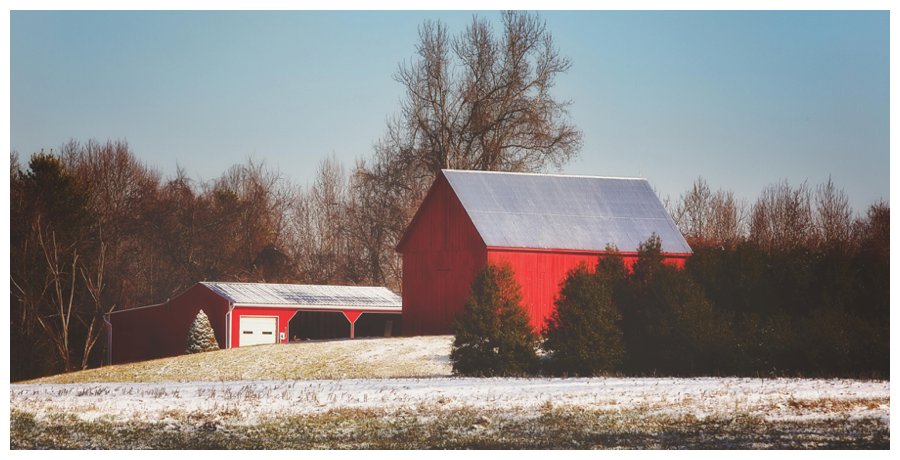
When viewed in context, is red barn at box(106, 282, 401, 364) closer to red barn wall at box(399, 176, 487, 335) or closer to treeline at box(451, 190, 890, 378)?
red barn wall at box(399, 176, 487, 335)

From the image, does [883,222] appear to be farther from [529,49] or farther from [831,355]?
[529,49]

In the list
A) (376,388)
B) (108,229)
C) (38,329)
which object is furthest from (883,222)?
(108,229)

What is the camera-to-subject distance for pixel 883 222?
34.7 meters

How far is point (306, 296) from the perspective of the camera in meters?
48.8

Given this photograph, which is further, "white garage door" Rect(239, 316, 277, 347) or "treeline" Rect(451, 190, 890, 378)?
"white garage door" Rect(239, 316, 277, 347)

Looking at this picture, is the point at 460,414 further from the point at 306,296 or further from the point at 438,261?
the point at 306,296

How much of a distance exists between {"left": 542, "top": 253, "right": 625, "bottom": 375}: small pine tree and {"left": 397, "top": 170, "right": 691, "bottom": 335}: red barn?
10060 mm

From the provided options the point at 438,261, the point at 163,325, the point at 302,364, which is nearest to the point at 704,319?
the point at 302,364

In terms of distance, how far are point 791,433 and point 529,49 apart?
31.6m

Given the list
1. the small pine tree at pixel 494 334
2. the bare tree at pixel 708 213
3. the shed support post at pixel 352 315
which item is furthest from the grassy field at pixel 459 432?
the bare tree at pixel 708 213

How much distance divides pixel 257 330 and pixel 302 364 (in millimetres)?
11880

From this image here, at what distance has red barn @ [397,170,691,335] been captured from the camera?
40.2m

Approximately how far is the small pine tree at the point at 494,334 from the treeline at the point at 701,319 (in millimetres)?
26

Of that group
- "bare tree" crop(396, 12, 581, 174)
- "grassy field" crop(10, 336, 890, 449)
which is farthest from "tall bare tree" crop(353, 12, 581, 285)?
"grassy field" crop(10, 336, 890, 449)
